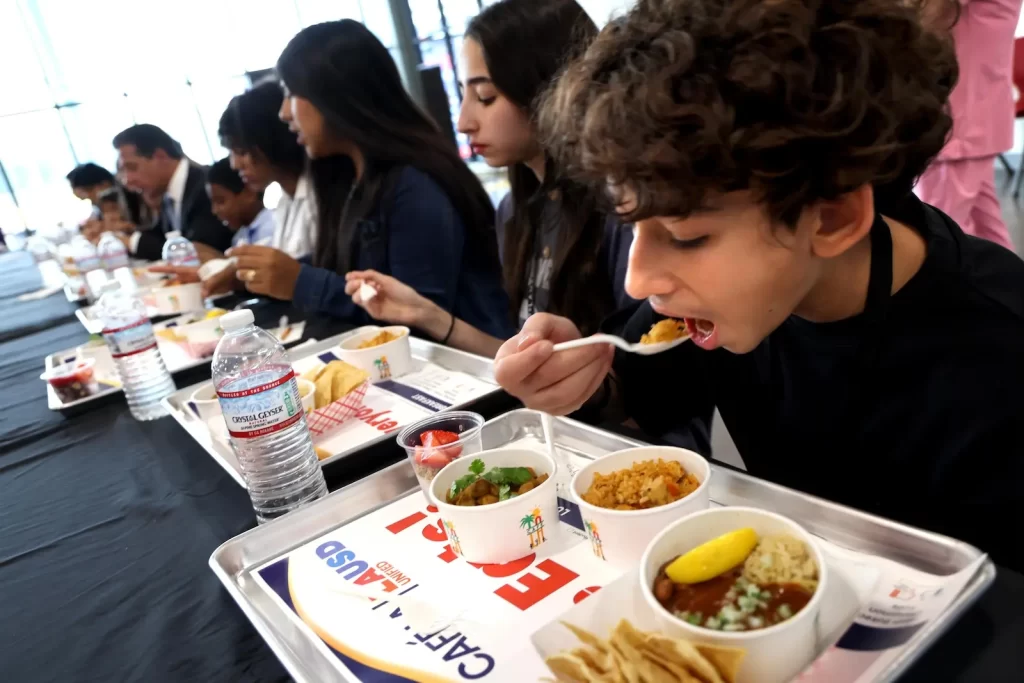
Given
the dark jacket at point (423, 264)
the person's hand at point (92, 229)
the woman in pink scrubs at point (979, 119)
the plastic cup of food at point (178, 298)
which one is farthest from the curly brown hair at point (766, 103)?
the person's hand at point (92, 229)

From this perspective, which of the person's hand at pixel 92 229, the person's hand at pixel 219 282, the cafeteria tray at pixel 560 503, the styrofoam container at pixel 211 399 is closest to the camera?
the cafeteria tray at pixel 560 503

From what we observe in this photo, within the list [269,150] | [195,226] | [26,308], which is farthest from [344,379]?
[195,226]

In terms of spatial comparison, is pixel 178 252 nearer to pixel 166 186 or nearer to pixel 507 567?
pixel 166 186

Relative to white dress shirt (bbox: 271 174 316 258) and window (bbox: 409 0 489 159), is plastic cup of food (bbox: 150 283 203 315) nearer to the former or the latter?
white dress shirt (bbox: 271 174 316 258)

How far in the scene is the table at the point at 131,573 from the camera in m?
0.62

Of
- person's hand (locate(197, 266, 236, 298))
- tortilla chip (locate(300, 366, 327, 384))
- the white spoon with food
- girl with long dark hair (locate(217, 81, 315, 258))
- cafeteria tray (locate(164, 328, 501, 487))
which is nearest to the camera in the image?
the white spoon with food

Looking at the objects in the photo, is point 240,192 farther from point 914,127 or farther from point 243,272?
point 914,127

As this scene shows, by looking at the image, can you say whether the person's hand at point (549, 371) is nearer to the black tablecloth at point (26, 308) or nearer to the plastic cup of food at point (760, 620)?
the plastic cup of food at point (760, 620)

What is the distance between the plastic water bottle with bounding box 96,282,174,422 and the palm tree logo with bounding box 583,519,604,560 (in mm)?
1163

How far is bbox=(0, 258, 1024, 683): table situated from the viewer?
2.03ft

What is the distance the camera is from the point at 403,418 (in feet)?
4.26

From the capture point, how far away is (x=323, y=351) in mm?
1772

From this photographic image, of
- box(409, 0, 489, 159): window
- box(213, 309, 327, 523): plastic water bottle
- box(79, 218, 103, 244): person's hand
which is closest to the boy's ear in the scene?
box(213, 309, 327, 523): plastic water bottle

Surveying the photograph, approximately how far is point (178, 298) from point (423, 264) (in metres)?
0.93
